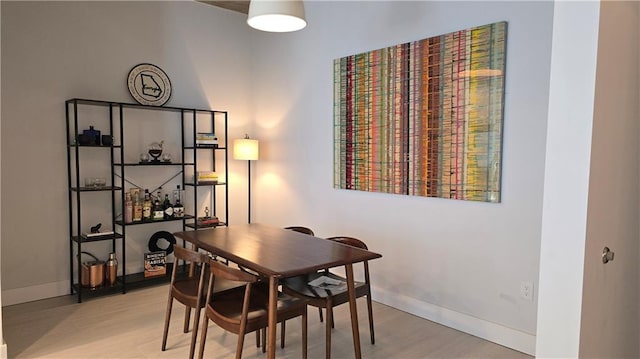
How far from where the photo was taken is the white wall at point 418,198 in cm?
287

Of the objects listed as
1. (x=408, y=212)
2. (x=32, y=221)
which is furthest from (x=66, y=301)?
(x=408, y=212)

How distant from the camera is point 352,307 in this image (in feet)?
8.57

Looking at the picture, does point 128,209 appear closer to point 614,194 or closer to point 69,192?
point 69,192

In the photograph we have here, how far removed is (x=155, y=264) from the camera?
169 inches

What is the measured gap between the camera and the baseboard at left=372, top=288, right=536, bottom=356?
115 inches

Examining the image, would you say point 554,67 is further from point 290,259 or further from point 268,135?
point 268,135

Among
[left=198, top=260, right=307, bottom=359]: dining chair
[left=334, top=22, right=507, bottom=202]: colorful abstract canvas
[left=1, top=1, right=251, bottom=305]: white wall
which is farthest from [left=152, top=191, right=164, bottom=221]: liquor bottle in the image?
[left=198, top=260, right=307, bottom=359]: dining chair

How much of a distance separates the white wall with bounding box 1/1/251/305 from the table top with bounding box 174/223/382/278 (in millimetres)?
1575

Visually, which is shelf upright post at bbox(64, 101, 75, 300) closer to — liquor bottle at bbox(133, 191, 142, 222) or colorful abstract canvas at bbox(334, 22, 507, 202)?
liquor bottle at bbox(133, 191, 142, 222)

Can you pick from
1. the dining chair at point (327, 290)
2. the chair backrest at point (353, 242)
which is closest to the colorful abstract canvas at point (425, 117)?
the chair backrest at point (353, 242)

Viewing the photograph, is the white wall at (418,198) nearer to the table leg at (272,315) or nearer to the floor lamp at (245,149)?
the floor lamp at (245,149)

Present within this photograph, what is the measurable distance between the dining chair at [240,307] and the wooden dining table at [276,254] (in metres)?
0.11

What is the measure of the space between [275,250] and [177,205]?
211cm

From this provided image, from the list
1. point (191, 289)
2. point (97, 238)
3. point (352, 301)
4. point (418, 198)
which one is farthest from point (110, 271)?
point (418, 198)
